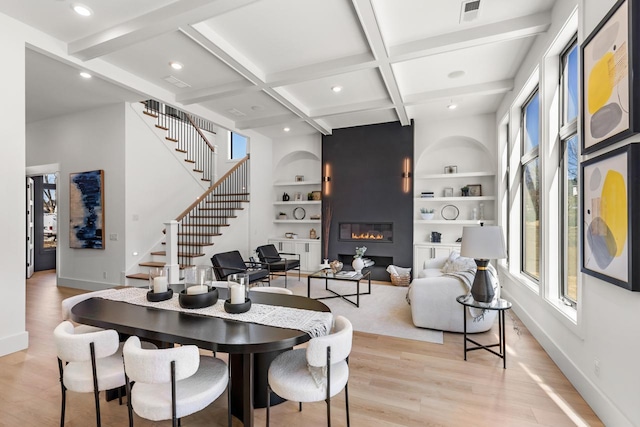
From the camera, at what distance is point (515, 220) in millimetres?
5055

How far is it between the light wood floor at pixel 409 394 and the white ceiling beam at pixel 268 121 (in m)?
4.56

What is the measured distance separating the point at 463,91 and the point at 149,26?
14.3ft

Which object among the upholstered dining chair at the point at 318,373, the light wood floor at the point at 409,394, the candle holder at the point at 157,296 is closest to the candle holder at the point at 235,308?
the upholstered dining chair at the point at 318,373

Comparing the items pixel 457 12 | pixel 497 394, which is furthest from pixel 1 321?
pixel 457 12

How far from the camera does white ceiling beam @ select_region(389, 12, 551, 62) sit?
326 cm

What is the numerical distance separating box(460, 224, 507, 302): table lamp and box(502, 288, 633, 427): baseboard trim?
0.73 meters

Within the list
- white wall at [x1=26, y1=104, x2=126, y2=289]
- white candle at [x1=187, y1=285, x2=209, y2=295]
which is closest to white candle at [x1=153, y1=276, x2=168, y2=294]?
white candle at [x1=187, y1=285, x2=209, y2=295]

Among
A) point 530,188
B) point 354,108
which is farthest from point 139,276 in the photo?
point 530,188

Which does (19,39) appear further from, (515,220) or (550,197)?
(515,220)

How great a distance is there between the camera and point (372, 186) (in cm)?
710

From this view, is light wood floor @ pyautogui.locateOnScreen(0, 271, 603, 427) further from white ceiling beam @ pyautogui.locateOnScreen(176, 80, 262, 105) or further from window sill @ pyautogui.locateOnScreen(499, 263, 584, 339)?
white ceiling beam @ pyautogui.locateOnScreen(176, 80, 262, 105)

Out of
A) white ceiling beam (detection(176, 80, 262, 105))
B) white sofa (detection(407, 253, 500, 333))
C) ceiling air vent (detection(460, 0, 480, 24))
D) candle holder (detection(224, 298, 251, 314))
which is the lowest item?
white sofa (detection(407, 253, 500, 333))

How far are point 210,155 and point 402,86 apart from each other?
5884 millimetres

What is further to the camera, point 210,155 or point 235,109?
point 210,155
